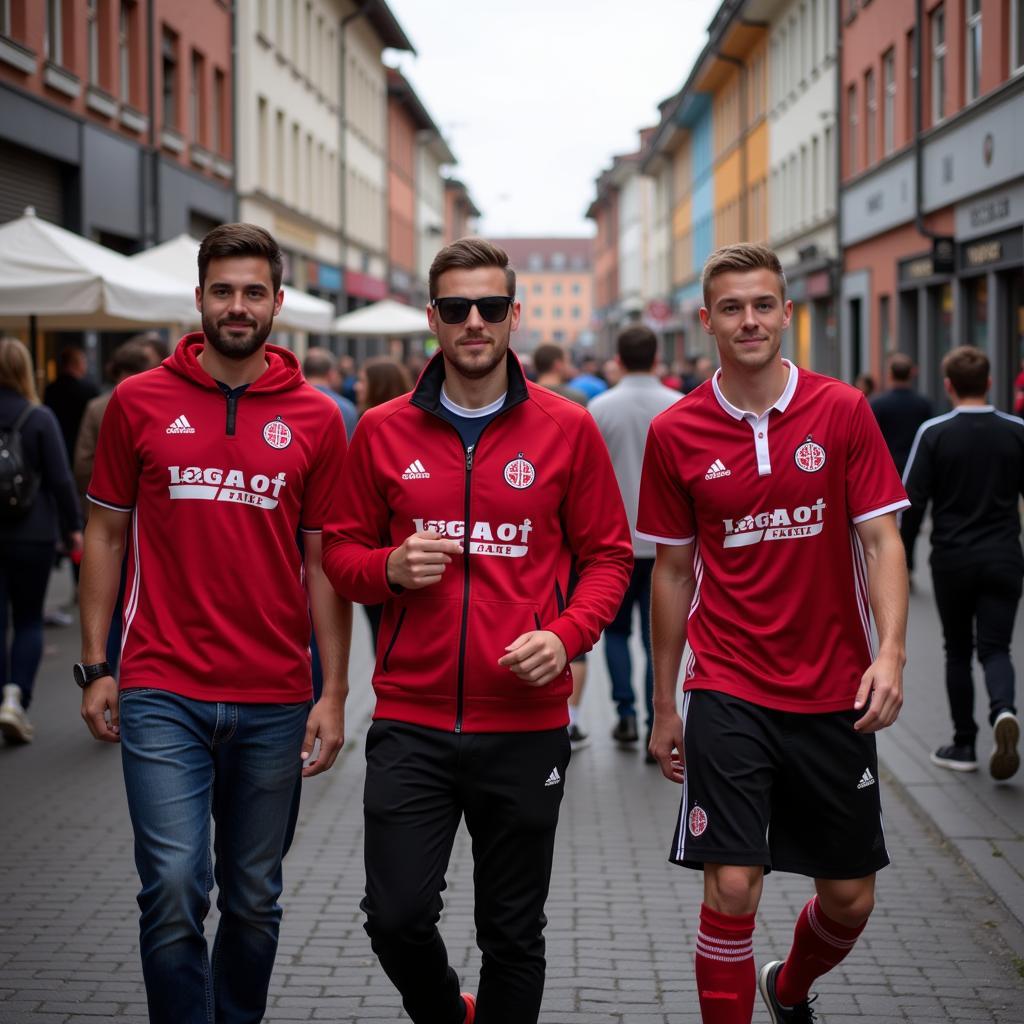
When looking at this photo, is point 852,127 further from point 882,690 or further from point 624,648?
point 882,690

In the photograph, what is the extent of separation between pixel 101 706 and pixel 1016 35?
19448mm

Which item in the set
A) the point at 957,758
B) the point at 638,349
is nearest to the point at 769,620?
the point at 957,758

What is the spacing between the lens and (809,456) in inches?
182

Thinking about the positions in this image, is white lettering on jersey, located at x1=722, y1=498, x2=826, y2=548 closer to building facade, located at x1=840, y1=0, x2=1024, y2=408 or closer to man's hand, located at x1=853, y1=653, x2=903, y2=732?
man's hand, located at x1=853, y1=653, x2=903, y2=732

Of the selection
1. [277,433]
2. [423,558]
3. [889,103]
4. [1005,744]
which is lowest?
[1005,744]

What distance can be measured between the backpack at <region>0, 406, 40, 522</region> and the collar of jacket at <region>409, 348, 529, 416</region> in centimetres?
579

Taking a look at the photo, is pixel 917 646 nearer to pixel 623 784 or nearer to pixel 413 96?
pixel 623 784

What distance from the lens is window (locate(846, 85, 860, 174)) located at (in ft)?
115

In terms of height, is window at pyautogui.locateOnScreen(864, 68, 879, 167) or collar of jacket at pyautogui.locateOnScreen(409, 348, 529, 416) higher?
window at pyautogui.locateOnScreen(864, 68, 879, 167)

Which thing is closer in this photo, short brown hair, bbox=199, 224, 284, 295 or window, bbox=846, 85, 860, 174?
short brown hair, bbox=199, 224, 284, 295

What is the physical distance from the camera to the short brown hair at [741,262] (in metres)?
4.72

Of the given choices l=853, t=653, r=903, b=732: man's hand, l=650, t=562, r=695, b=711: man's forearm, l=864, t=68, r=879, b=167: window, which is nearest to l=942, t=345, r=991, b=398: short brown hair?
l=650, t=562, r=695, b=711: man's forearm

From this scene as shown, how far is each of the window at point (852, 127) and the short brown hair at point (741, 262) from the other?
103 ft

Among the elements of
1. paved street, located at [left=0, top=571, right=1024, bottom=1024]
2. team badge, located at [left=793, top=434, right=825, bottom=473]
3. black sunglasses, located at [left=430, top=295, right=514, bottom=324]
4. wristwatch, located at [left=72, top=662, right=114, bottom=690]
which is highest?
black sunglasses, located at [left=430, top=295, right=514, bottom=324]
